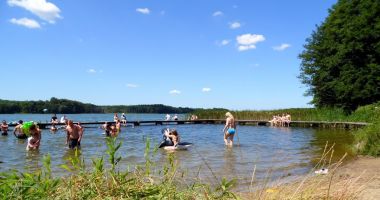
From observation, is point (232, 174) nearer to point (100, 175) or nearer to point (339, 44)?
point (100, 175)

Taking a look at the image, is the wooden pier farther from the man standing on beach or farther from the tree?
the man standing on beach

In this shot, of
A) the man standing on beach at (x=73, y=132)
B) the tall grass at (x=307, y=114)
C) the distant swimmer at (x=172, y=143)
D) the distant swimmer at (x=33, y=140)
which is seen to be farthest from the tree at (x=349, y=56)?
the distant swimmer at (x=33, y=140)

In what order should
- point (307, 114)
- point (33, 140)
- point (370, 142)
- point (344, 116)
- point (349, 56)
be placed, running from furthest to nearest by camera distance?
point (307, 114)
point (344, 116)
point (349, 56)
point (33, 140)
point (370, 142)

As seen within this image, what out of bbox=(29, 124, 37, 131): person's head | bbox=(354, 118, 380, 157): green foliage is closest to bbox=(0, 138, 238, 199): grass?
bbox=(354, 118, 380, 157): green foliage

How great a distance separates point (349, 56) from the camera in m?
39.7

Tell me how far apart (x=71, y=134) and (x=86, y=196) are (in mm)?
16035

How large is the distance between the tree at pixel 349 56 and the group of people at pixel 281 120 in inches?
252

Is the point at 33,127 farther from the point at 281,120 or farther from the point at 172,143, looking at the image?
the point at 281,120

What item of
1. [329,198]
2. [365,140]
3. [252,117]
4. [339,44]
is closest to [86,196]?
[329,198]

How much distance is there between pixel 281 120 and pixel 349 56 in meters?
14.0

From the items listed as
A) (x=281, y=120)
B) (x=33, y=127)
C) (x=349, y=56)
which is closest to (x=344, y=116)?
(x=349, y=56)

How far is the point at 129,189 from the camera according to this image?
4.50m

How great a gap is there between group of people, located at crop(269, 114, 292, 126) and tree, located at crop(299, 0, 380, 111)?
640cm

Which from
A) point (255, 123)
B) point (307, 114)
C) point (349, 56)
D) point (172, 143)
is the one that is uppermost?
point (349, 56)
